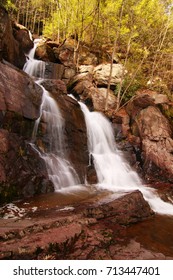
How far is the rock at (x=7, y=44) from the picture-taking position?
969 cm

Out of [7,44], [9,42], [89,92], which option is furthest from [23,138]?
[89,92]

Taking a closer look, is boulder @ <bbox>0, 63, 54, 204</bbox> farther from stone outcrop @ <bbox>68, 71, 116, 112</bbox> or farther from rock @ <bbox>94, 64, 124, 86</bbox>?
rock @ <bbox>94, 64, 124, 86</bbox>

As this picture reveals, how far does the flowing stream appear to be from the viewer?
8.07m

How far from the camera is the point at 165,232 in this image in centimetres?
527

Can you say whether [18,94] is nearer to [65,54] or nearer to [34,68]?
[34,68]

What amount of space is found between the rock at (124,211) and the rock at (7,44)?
6851 mm

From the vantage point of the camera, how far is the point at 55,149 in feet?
29.5

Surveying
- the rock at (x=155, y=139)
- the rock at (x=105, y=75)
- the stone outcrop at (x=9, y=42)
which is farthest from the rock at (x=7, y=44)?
the rock at (x=155, y=139)

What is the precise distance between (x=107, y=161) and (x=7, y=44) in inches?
276

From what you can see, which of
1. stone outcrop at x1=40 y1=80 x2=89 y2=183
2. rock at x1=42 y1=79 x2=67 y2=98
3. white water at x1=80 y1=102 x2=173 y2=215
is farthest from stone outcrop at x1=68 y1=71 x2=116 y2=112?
stone outcrop at x1=40 y1=80 x2=89 y2=183

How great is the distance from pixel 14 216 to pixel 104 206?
2.02 meters

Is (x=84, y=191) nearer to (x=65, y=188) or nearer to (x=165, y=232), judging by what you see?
(x=65, y=188)
